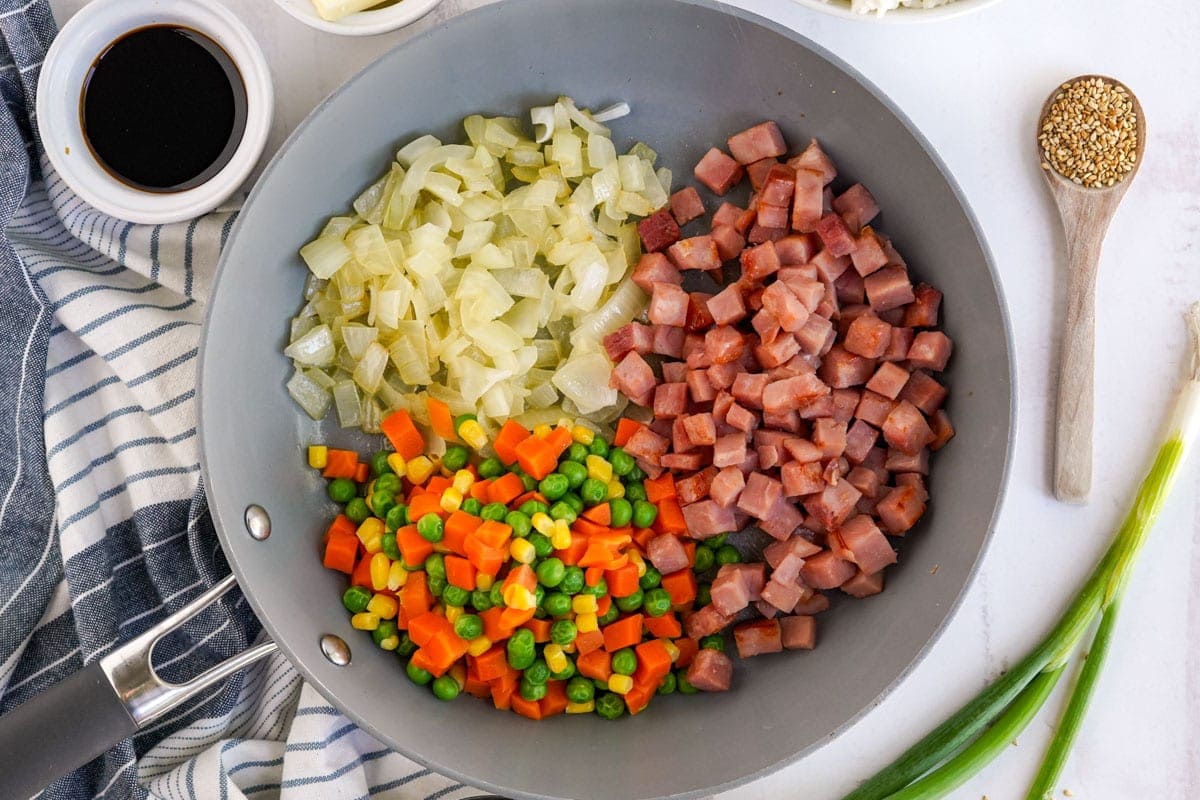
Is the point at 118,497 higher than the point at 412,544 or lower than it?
lower

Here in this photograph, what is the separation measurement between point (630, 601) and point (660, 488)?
0.30 m

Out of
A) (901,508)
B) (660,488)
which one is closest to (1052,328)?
(901,508)

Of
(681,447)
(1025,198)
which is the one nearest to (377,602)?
(681,447)

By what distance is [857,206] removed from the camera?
277cm

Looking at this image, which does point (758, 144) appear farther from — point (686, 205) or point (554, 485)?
point (554, 485)

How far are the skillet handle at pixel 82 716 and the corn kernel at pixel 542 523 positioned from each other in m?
0.85

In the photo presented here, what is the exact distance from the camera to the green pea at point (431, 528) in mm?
2611

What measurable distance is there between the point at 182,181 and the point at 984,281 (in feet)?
6.86

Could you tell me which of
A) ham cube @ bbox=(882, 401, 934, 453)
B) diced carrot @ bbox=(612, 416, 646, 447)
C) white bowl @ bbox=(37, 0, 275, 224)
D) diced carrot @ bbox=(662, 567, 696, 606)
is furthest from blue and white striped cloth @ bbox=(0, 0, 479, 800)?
ham cube @ bbox=(882, 401, 934, 453)

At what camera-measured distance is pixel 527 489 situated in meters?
2.72

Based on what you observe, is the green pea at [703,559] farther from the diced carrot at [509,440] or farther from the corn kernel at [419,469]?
the corn kernel at [419,469]

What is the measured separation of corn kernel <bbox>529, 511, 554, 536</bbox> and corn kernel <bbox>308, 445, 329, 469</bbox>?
0.62 meters

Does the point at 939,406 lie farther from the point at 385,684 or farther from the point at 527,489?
the point at 385,684

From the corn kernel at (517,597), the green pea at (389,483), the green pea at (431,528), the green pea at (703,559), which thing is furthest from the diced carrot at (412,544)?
the green pea at (703,559)
